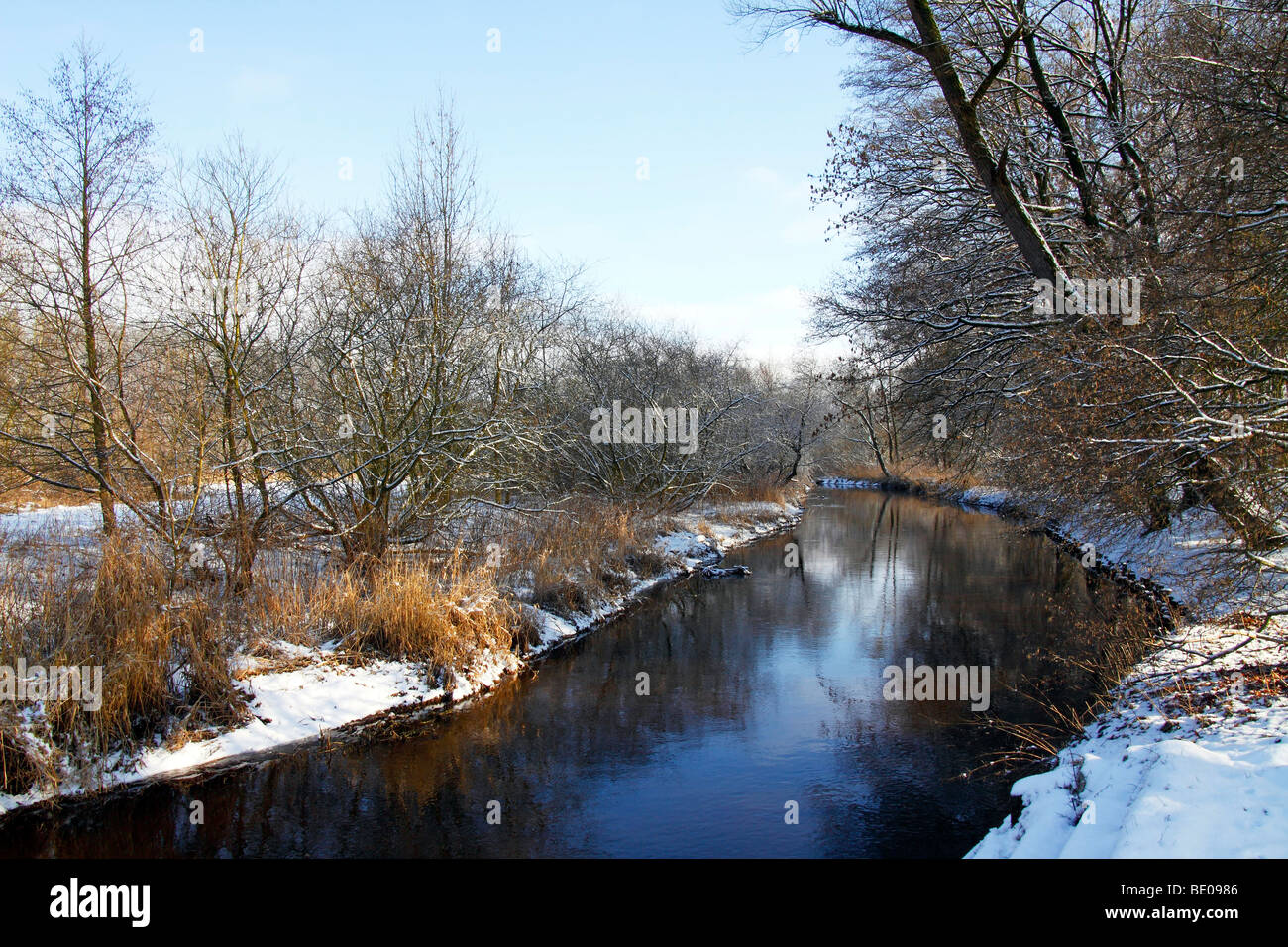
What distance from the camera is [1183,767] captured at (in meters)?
5.17

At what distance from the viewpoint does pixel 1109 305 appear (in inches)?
361

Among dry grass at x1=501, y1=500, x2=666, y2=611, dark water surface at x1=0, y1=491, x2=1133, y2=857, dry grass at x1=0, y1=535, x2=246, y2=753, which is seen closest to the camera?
dark water surface at x1=0, y1=491, x2=1133, y2=857

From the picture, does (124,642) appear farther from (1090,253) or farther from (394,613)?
(1090,253)

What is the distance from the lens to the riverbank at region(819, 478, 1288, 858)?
14.5 feet

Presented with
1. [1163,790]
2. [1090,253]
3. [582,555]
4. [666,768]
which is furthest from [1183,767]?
[582,555]

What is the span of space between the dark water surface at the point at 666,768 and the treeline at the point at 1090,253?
3.16m

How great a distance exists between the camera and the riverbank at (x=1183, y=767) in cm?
441

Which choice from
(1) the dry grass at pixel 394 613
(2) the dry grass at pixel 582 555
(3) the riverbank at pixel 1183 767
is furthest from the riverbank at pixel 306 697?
(3) the riverbank at pixel 1183 767

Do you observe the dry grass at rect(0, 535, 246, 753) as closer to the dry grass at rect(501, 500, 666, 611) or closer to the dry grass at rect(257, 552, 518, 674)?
the dry grass at rect(257, 552, 518, 674)

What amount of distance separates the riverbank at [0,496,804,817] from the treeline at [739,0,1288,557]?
719 cm

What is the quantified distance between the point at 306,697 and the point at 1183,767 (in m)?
8.03

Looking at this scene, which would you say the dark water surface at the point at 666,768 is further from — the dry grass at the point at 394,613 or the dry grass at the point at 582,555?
the dry grass at the point at 582,555

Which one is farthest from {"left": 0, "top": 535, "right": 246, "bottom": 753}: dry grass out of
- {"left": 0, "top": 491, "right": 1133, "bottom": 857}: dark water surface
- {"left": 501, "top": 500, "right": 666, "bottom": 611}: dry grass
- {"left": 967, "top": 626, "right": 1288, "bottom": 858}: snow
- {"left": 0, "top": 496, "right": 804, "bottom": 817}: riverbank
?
{"left": 967, "top": 626, "right": 1288, "bottom": 858}: snow
